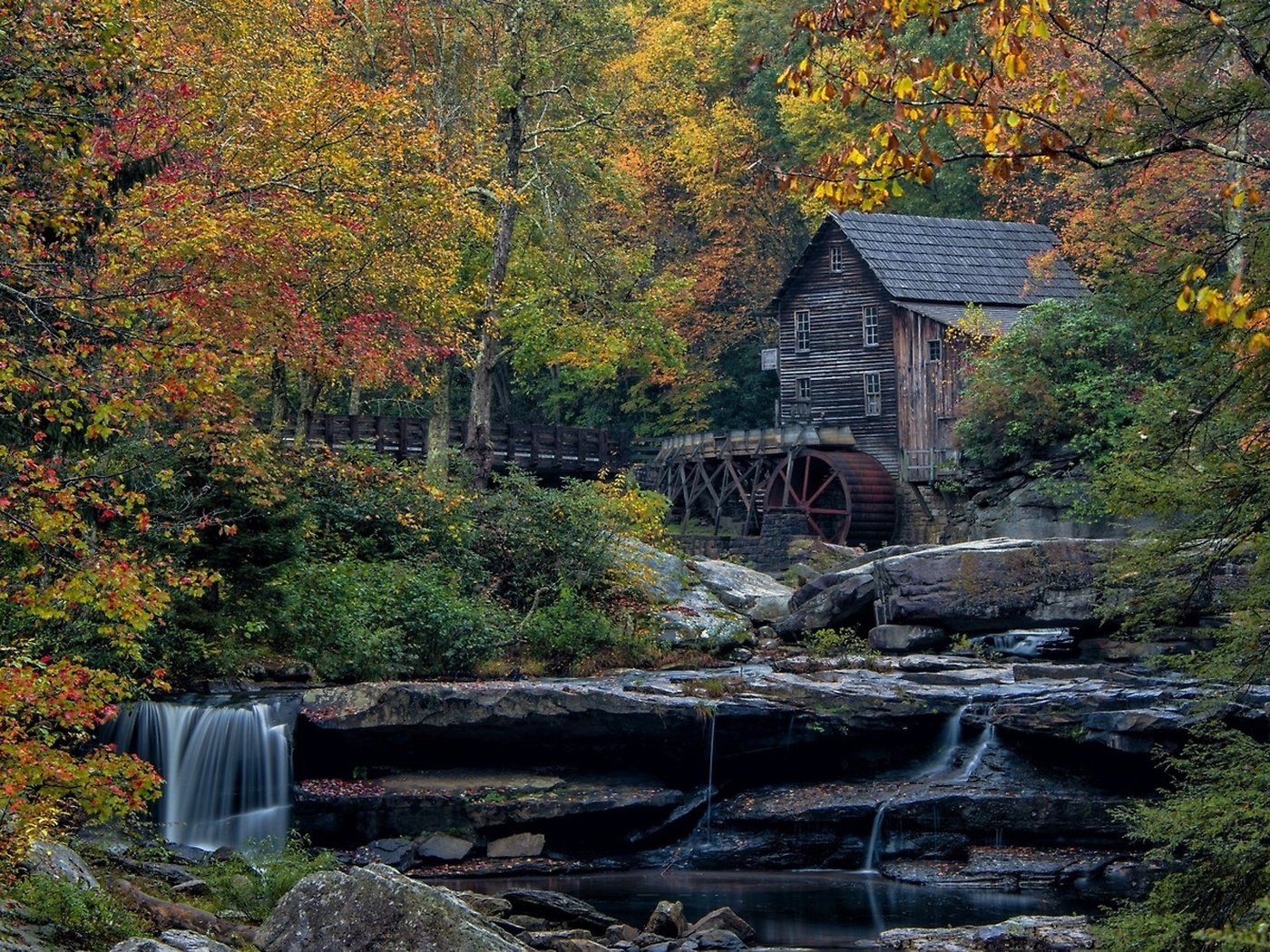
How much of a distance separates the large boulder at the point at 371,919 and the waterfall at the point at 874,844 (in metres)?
8.86

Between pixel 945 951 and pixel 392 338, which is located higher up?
pixel 392 338

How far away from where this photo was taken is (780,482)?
44125 millimetres

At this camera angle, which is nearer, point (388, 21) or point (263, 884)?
point (263, 884)

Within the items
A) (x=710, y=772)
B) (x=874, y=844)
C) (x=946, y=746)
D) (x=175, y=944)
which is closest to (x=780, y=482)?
(x=946, y=746)

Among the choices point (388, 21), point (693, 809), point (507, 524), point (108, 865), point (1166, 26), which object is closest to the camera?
point (1166, 26)

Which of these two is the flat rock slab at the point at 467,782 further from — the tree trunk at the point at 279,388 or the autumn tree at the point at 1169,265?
the tree trunk at the point at 279,388

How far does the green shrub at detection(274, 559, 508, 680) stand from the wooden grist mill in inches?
773

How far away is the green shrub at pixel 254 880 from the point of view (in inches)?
488

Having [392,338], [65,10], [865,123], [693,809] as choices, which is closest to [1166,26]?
[65,10]

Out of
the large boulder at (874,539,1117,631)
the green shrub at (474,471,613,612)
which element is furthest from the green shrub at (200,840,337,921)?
the large boulder at (874,539,1117,631)

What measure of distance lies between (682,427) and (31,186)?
40744 millimetres

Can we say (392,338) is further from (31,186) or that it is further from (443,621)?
(31,186)

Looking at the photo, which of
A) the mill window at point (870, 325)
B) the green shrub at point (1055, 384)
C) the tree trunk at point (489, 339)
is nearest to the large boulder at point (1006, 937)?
the tree trunk at point (489, 339)

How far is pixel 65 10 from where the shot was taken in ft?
33.6
